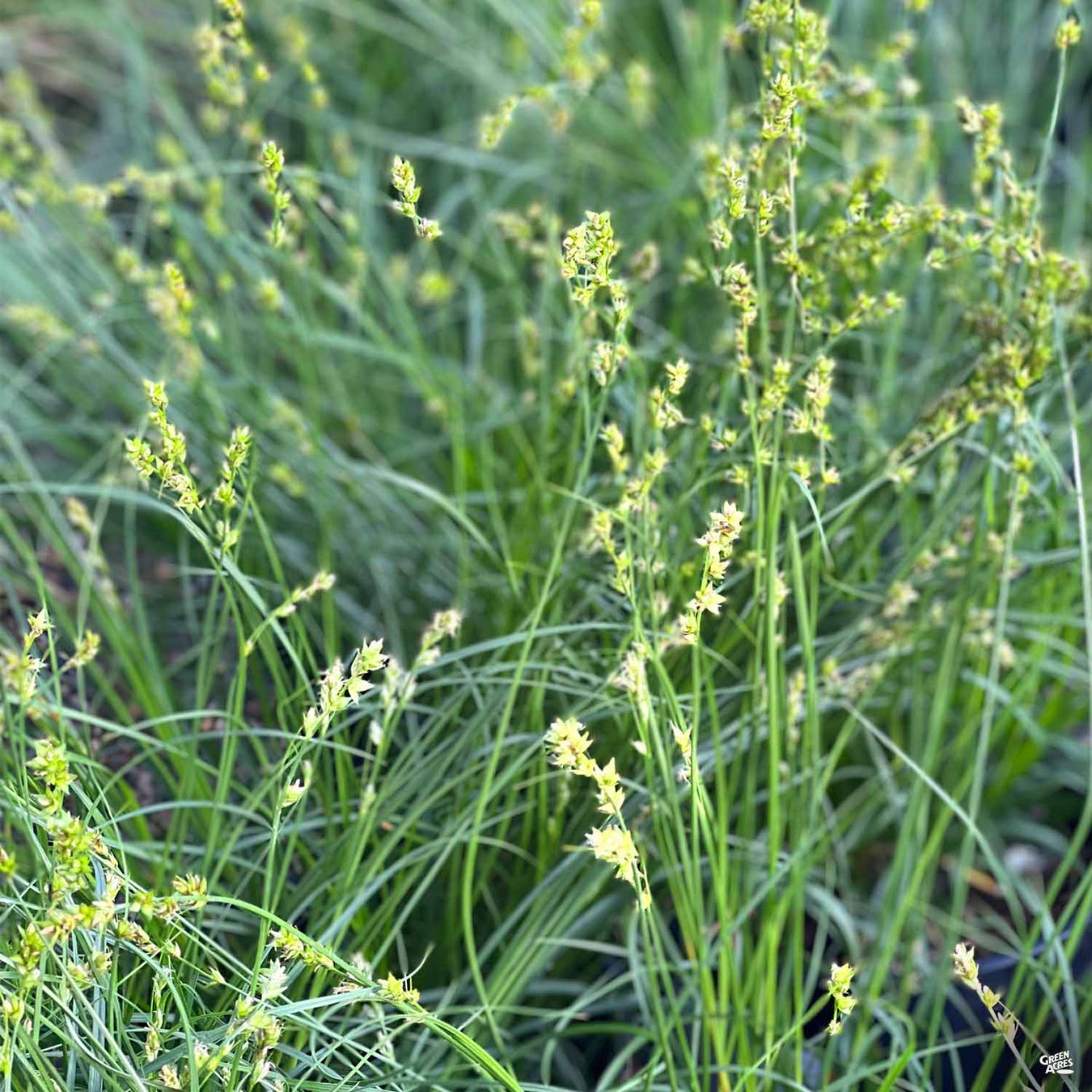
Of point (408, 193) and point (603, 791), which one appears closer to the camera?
point (603, 791)

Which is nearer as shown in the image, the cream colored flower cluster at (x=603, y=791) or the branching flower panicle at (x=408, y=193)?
the cream colored flower cluster at (x=603, y=791)

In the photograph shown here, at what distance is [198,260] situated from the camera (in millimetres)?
2197

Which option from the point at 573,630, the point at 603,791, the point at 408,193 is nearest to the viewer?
the point at 603,791

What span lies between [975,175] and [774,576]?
20.1 inches

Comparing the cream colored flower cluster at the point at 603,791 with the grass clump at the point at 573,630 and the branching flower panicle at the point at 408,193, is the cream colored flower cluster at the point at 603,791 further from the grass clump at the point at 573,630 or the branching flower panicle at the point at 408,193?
the branching flower panicle at the point at 408,193

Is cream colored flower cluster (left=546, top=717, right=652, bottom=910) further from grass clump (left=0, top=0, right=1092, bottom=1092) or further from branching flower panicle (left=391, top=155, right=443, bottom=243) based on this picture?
branching flower panicle (left=391, top=155, right=443, bottom=243)

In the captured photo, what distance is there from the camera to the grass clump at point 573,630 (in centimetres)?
104

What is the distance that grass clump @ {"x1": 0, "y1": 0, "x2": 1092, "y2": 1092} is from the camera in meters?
1.04

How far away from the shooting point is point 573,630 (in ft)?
4.22

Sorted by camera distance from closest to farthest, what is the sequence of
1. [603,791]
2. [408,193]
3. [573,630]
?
[603,791] < [408,193] < [573,630]

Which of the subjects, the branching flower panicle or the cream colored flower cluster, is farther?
the branching flower panicle

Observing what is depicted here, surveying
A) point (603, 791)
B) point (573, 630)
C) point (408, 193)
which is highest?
point (408, 193)

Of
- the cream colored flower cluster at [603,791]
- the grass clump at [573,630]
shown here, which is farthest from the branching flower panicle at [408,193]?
the cream colored flower cluster at [603,791]

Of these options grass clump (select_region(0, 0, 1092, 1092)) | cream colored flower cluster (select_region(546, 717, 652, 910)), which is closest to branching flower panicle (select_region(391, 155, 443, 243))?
grass clump (select_region(0, 0, 1092, 1092))
